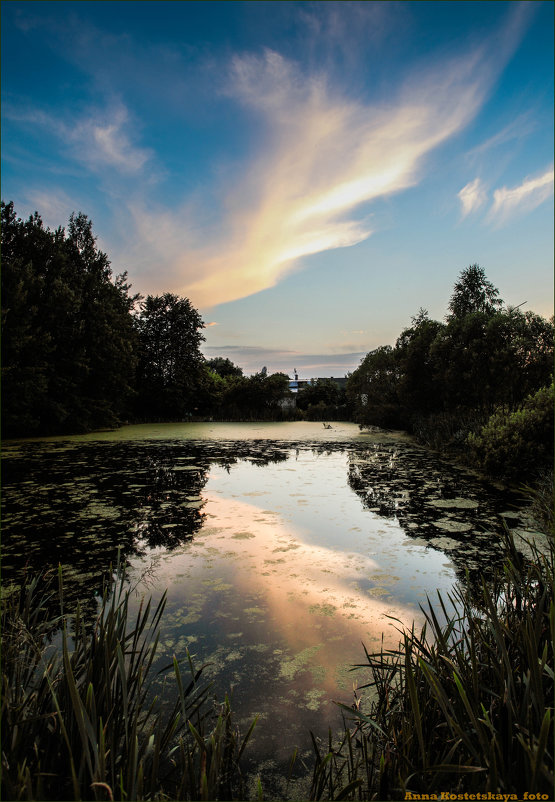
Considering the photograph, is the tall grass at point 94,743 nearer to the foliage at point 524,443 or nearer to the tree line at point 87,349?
the foliage at point 524,443

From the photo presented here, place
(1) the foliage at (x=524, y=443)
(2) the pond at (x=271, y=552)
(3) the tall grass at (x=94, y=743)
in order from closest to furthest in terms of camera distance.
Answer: (3) the tall grass at (x=94, y=743) → (2) the pond at (x=271, y=552) → (1) the foliage at (x=524, y=443)

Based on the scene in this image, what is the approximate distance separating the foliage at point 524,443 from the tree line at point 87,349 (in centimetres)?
1359

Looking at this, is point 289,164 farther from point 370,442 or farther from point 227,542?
point 370,442

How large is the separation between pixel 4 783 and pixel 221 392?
2703 centimetres

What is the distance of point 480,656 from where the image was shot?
72.9 inches

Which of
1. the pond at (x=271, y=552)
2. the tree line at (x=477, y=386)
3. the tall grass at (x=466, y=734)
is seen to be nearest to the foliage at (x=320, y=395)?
the tree line at (x=477, y=386)

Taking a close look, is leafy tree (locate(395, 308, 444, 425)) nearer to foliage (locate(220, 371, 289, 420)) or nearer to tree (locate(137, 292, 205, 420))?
foliage (locate(220, 371, 289, 420))

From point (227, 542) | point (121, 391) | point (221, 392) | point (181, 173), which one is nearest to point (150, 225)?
point (181, 173)

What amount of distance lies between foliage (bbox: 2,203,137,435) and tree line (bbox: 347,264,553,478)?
1207cm

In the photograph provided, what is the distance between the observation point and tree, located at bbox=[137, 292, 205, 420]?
25.4 metres

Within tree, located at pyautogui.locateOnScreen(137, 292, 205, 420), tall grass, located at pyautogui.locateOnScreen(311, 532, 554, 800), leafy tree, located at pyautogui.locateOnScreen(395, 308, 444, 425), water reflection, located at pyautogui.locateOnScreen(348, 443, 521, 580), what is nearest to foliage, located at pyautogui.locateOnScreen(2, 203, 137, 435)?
tree, located at pyautogui.locateOnScreen(137, 292, 205, 420)

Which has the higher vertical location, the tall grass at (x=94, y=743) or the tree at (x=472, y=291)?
the tree at (x=472, y=291)

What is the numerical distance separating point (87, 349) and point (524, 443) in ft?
55.7

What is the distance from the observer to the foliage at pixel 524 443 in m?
6.47
